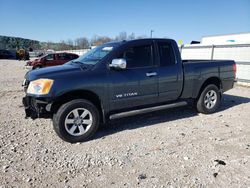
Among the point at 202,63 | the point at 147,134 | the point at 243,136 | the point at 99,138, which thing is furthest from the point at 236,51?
the point at 99,138

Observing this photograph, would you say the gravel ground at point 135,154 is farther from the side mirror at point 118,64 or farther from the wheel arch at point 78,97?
the side mirror at point 118,64

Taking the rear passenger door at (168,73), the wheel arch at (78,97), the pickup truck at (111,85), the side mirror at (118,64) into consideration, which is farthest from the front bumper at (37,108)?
the rear passenger door at (168,73)

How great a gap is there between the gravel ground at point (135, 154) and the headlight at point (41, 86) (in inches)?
39.4

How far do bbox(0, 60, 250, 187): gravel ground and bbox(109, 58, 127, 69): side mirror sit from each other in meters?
1.41

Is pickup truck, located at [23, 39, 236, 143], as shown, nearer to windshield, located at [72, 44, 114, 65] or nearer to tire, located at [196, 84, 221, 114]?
windshield, located at [72, 44, 114, 65]

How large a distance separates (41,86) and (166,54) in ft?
9.43

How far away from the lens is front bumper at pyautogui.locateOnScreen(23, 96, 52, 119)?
383cm

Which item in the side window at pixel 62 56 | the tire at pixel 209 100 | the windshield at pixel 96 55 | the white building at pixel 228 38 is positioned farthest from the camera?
the white building at pixel 228 38

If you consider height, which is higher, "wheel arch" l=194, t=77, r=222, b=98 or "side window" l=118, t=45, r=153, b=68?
"side window" l=118, t=45, r=153, b=68

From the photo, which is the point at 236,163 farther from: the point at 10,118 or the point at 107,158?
the point at 10,118

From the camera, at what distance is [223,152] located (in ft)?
12.1

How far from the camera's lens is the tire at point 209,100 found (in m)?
5.70

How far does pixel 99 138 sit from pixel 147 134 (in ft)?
3.27

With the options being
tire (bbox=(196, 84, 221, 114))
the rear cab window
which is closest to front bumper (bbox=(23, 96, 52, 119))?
the rear cab window
